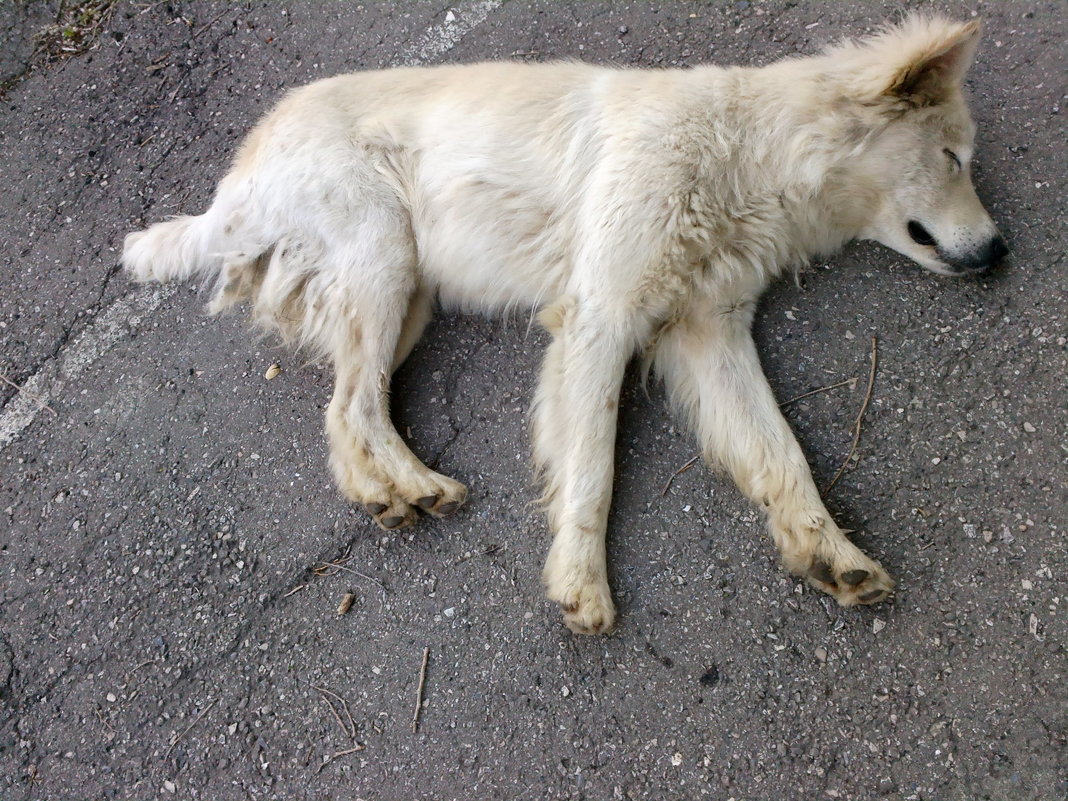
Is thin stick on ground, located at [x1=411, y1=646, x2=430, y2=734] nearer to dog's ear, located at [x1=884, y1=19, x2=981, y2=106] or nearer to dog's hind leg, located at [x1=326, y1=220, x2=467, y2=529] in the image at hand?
dog's hind leg, located at [x1=326, y1=220, x2=467, y2=529]

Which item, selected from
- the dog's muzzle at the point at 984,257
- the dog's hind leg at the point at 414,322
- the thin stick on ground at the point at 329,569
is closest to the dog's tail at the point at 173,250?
the dog's hind leg at the point at 414,322

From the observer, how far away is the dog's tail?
3.77 meters

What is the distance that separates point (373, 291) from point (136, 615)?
5.99 ft

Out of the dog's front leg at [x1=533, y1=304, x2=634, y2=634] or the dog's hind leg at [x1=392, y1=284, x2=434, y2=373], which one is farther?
the dog's hind leg at [x1=392, y1=284, x2=434, y2=373]

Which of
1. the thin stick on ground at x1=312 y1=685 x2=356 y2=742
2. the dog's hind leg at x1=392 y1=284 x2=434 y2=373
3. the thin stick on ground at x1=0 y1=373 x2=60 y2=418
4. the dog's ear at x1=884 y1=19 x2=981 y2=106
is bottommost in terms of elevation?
the thin stick on ground at x1=312 y1=685 x2=356 y2=742

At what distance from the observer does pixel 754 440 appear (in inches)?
122

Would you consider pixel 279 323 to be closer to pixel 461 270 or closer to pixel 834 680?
pixel 461 270

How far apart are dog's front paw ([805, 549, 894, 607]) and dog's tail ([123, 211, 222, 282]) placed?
10.6ft

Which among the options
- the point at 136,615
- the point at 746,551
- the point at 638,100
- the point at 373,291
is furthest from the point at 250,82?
the point at 746,551

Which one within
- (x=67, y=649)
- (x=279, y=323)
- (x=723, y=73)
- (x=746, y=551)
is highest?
(x=723, y=73)

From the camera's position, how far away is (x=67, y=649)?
3.24m

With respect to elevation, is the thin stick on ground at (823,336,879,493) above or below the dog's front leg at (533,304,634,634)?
below

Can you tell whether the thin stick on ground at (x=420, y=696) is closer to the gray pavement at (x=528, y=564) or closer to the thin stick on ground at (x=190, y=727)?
the gray pavement at (x=528, y=564)

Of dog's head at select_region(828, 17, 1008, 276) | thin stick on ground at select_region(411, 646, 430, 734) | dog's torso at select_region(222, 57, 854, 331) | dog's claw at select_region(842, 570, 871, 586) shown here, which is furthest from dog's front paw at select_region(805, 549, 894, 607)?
thin stick on ground at select_region(411, 646, 430, 734)
